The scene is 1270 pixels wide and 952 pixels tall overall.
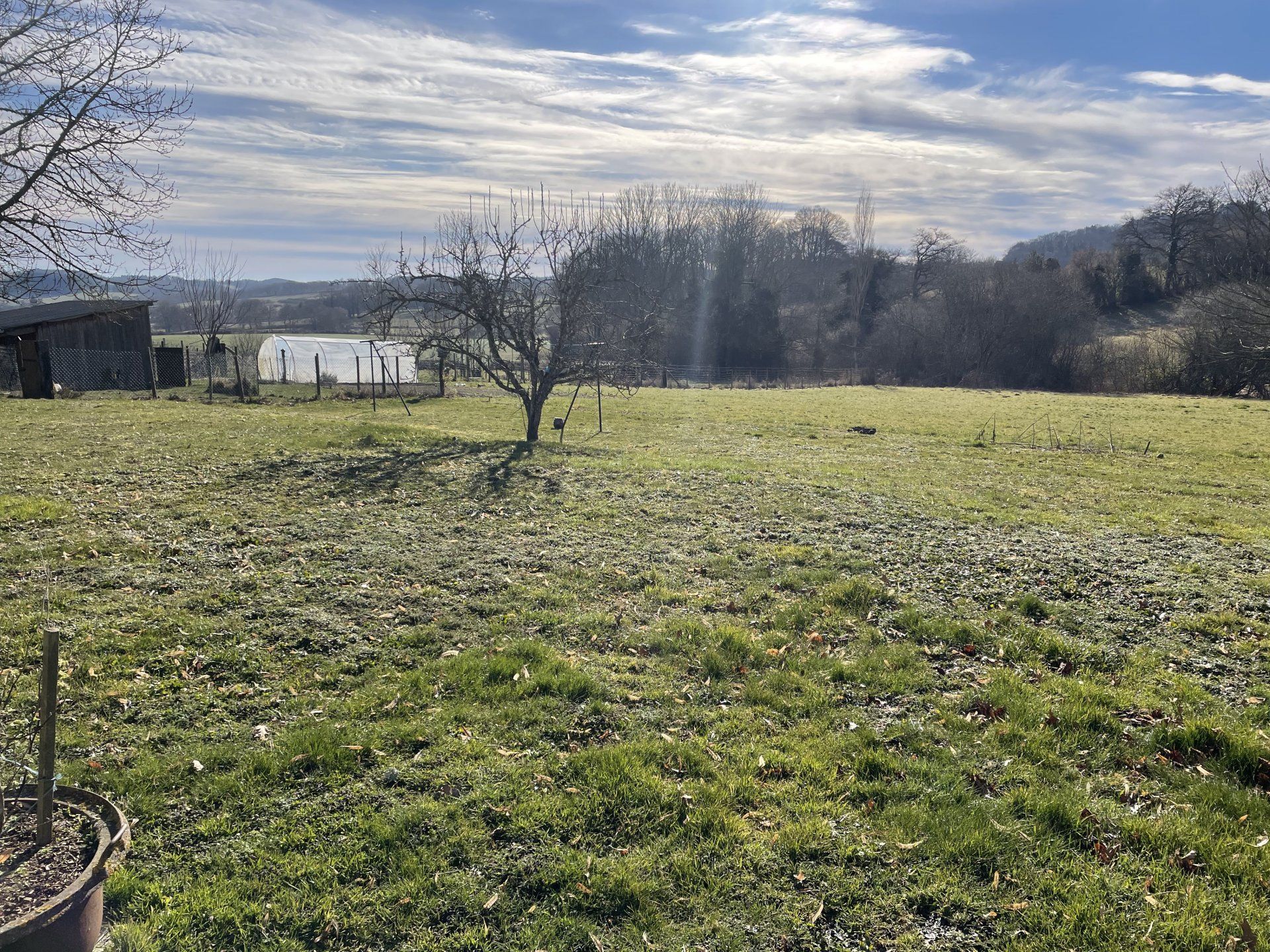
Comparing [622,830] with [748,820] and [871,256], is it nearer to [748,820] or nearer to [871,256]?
[748,820]

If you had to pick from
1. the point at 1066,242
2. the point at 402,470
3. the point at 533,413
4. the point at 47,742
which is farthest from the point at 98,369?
the point at 1066,242

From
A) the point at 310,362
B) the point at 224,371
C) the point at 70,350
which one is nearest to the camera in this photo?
the point at 70,350

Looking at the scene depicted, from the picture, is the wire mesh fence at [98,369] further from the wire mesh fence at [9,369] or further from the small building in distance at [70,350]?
the wire mesh fence at [9,369]

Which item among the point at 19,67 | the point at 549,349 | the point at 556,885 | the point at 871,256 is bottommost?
the point at 556,885

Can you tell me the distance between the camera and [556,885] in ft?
11.7

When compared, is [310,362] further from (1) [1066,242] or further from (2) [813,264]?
(1) [1066,242]

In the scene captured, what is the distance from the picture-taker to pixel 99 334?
31.1 m

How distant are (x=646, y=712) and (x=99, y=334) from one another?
115 feet

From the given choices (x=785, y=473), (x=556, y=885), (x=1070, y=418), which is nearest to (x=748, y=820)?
(x=556, y=885)

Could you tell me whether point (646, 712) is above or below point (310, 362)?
below

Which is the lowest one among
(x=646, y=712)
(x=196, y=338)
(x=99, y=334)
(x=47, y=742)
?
(x=646, y=712)

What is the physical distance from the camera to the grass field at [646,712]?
3482 mm

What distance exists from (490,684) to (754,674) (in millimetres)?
2038

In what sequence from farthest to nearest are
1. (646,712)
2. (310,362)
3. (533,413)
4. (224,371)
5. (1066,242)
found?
1. (1066,242)
2. (224,371)
3. (310,362)
4. (533,413)
5. (646,712)
